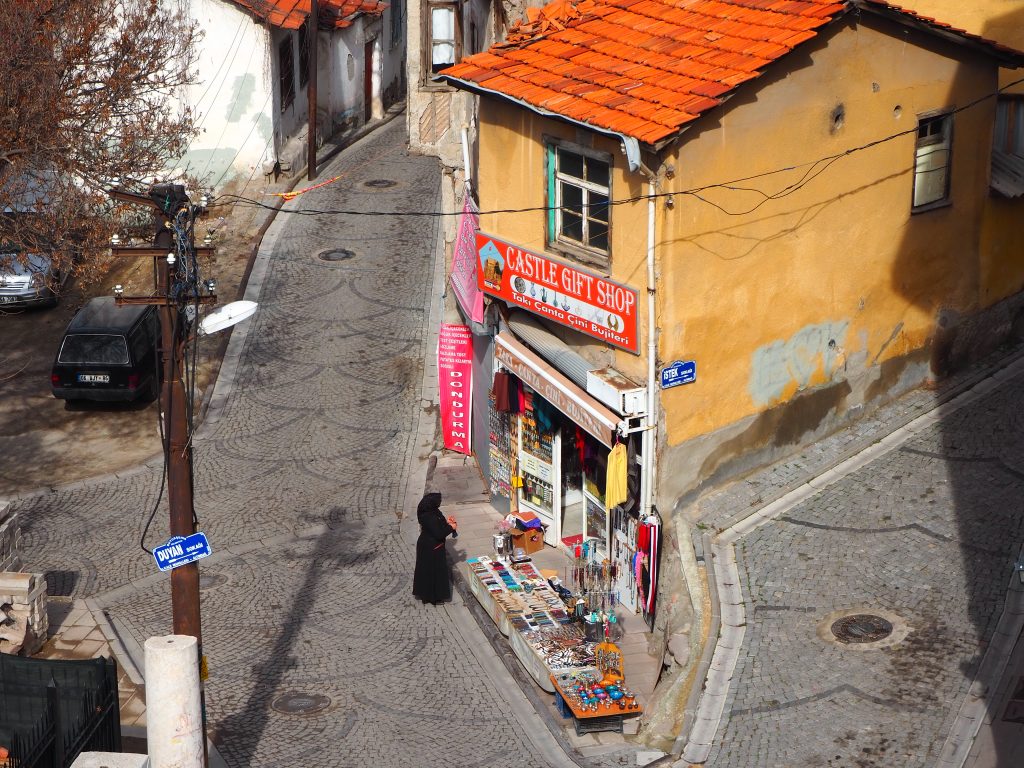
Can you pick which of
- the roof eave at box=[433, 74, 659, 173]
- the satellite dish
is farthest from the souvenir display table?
the roof eave at box=[433, 74, 659, 173]

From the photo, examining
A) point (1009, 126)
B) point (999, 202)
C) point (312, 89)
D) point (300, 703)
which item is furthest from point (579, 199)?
point (312, 89)

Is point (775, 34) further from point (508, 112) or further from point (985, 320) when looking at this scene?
point (985, 320)

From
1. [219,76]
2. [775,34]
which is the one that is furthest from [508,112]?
Result: [219,76]

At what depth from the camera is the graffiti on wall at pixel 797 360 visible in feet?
57.2

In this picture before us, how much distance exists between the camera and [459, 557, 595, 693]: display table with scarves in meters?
15.6

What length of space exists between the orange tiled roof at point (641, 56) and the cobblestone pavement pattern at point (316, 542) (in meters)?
6.68

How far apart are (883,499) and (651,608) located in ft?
11.0

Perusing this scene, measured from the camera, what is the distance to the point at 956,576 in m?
15.5

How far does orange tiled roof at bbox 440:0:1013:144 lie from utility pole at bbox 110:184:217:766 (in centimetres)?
519

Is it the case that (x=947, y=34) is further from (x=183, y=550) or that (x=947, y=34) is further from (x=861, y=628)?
(x=183, y=550)

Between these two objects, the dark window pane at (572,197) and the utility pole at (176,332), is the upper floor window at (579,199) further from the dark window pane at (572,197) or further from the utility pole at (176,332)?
the utility pole at (176,332)

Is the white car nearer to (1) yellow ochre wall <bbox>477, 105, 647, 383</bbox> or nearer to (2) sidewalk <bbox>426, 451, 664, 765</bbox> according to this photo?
(2) sidewalk <bbox>426, 451, 664, 765</bbox>

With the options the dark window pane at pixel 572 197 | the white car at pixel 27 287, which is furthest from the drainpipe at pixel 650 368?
the white car at pixel 27 287

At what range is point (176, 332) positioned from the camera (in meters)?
13.2
